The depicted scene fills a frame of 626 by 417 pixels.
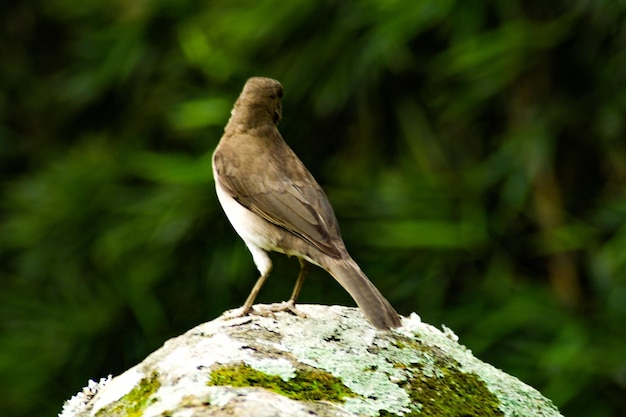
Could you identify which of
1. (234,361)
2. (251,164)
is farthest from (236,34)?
(234,361)

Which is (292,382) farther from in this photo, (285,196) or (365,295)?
(285,196)

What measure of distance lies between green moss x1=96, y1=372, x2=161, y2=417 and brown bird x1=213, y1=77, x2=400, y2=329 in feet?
2.37

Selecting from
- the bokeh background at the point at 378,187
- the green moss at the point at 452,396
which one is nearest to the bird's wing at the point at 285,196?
the green moss at the point at 452,396

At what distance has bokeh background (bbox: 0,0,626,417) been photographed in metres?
6.83

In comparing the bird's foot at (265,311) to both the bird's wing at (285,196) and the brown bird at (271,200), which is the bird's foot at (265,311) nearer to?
the brown bird at (271,200)

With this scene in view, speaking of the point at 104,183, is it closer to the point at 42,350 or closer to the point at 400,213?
the point at 42,350

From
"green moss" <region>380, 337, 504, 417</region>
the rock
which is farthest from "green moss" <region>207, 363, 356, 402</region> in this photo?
"green moss" <region>380, 337, 504, 417</region>

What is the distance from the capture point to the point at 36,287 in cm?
829

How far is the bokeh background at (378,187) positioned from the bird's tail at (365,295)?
2.95 metres

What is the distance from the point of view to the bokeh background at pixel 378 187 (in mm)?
6828

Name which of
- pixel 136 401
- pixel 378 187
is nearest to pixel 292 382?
pixel 136 401

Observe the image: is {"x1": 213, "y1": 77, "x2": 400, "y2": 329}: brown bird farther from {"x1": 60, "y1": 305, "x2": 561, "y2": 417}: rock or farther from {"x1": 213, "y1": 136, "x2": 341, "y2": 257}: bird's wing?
{"x1": 60, "y1": 305, "x2": 561, "y2": 417}: rock

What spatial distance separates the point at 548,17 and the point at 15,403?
170 inches

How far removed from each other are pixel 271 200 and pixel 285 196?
6cm
